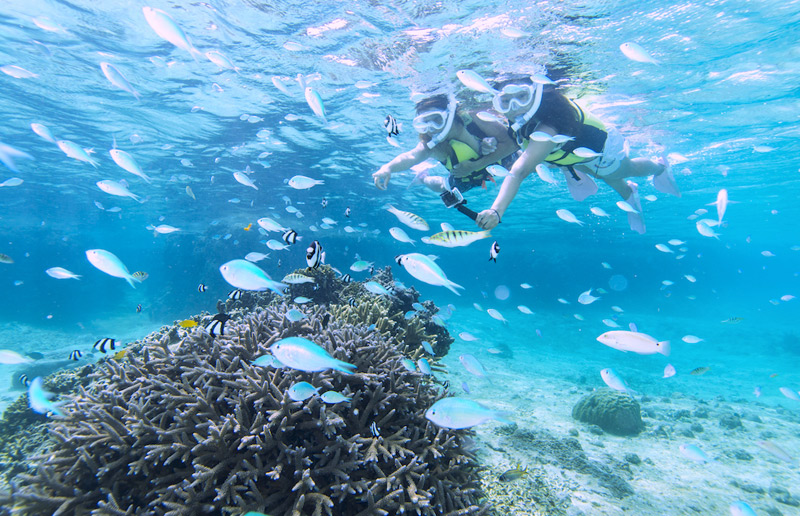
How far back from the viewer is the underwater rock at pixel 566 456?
6020 millimetres

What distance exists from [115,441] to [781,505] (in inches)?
463

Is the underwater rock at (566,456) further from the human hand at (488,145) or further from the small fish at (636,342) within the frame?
the human hand at (488,145)

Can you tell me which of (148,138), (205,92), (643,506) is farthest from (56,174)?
(643,506)

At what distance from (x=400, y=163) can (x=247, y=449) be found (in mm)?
4701

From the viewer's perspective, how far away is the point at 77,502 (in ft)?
9.45

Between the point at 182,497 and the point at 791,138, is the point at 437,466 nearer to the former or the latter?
the point at 182,497

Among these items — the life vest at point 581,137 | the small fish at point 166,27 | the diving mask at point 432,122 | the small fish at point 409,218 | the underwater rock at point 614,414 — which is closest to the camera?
the small fish at point 166,27

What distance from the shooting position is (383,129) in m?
17.4

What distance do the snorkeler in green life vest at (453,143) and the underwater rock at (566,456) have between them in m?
5.67

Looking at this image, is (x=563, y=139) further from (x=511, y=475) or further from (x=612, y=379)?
(x=511, y=475)

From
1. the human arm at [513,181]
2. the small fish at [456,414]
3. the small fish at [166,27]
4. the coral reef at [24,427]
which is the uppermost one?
the small fish at [166,27]

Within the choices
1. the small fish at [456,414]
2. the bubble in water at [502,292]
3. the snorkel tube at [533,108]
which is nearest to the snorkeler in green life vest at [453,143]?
the snorkel tube at [533,108]

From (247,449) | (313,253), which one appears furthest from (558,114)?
(247,449)

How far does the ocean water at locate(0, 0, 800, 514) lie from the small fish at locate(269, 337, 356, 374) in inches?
184
